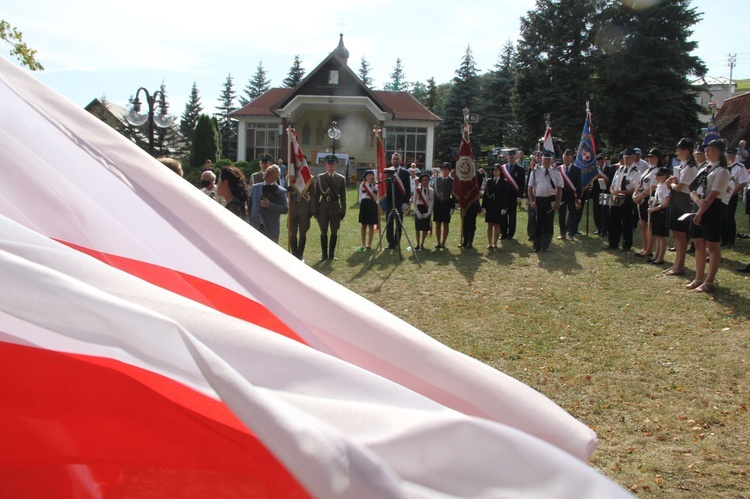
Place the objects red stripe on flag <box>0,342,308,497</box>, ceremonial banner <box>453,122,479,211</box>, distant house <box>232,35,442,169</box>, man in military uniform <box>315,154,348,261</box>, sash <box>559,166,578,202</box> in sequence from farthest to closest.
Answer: distant house <box>232,35,442,169</box>, sash <box>559,166,578,202</box>, ceremonial banner <box>453,122,479,211</box>, man in military uniform <box>315,154,348,261</box>, red stripe on flag <box>0,342,308,497</box>

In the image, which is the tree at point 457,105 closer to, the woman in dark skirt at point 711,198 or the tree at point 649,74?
the tree at point 649,74

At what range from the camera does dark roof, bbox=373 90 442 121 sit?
4897cm

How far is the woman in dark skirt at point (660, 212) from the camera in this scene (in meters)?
11.8

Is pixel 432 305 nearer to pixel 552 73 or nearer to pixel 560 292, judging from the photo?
pixel 560 292

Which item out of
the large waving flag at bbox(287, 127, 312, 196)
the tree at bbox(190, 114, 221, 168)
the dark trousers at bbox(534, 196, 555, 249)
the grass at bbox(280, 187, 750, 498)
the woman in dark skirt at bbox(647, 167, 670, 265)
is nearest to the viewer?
the grass at bbox(280, 187, 750, 498)

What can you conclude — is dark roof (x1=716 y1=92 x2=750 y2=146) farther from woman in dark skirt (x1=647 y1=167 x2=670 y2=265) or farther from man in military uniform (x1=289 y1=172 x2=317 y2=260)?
man in military uniform (x1=289 y1=172 x2=317 y2=260)

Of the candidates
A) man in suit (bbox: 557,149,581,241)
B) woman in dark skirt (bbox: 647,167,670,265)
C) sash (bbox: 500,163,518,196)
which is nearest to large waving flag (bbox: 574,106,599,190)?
man in suit (bbox: 557,149,581,241)

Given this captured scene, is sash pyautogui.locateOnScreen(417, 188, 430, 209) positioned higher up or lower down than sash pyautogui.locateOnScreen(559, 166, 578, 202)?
lower down

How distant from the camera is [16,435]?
1.65 m

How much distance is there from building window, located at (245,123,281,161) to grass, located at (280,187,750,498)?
3749 centimetres

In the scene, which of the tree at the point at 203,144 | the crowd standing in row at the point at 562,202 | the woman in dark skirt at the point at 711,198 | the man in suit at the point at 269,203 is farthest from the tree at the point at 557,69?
the man in suit at the point at 269,203

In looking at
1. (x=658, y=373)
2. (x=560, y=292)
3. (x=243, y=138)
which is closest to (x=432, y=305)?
(x=560, y=292)

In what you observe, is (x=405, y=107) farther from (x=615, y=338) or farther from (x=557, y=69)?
(x=615, y=338)

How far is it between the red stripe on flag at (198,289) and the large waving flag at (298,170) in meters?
11.4
